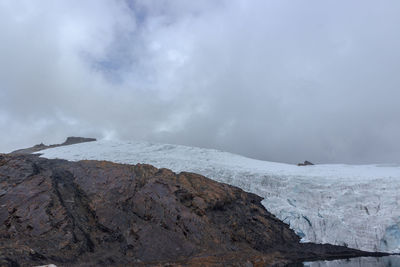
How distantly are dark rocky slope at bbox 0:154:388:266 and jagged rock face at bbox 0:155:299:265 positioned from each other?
6cm

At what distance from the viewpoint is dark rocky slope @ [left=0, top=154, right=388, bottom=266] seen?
54.8ft

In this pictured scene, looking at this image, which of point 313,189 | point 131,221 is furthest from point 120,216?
point 313,189

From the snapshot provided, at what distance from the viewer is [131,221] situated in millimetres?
19906

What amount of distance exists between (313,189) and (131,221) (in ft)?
53.6

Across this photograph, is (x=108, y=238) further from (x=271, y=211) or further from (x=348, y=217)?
(x=348, y=217)

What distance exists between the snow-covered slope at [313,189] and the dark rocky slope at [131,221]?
152 cm

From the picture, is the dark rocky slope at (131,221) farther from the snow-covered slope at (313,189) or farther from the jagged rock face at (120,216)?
the snow-covered slope at (313,189)

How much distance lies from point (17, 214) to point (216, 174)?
646 inches

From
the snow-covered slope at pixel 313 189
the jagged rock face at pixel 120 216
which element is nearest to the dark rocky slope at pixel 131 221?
the jagged rock face at pixel 120 216

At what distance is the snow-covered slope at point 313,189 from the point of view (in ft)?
76.7

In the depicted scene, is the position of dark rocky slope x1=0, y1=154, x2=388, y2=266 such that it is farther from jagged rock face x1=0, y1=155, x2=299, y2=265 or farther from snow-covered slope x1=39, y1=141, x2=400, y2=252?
snow-covered slope x1=39, y1=141, x2=400, y2=252

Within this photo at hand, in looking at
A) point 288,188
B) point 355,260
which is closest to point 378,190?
point 288,188

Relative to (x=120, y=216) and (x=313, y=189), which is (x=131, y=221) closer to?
(x=120, y=216)

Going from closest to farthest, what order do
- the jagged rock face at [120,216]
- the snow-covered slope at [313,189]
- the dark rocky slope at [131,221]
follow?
1. the dark rocky slope at [131,221]
2. the jagged rock face at [120,216]
3. the snow-covered slope at [313,189]
